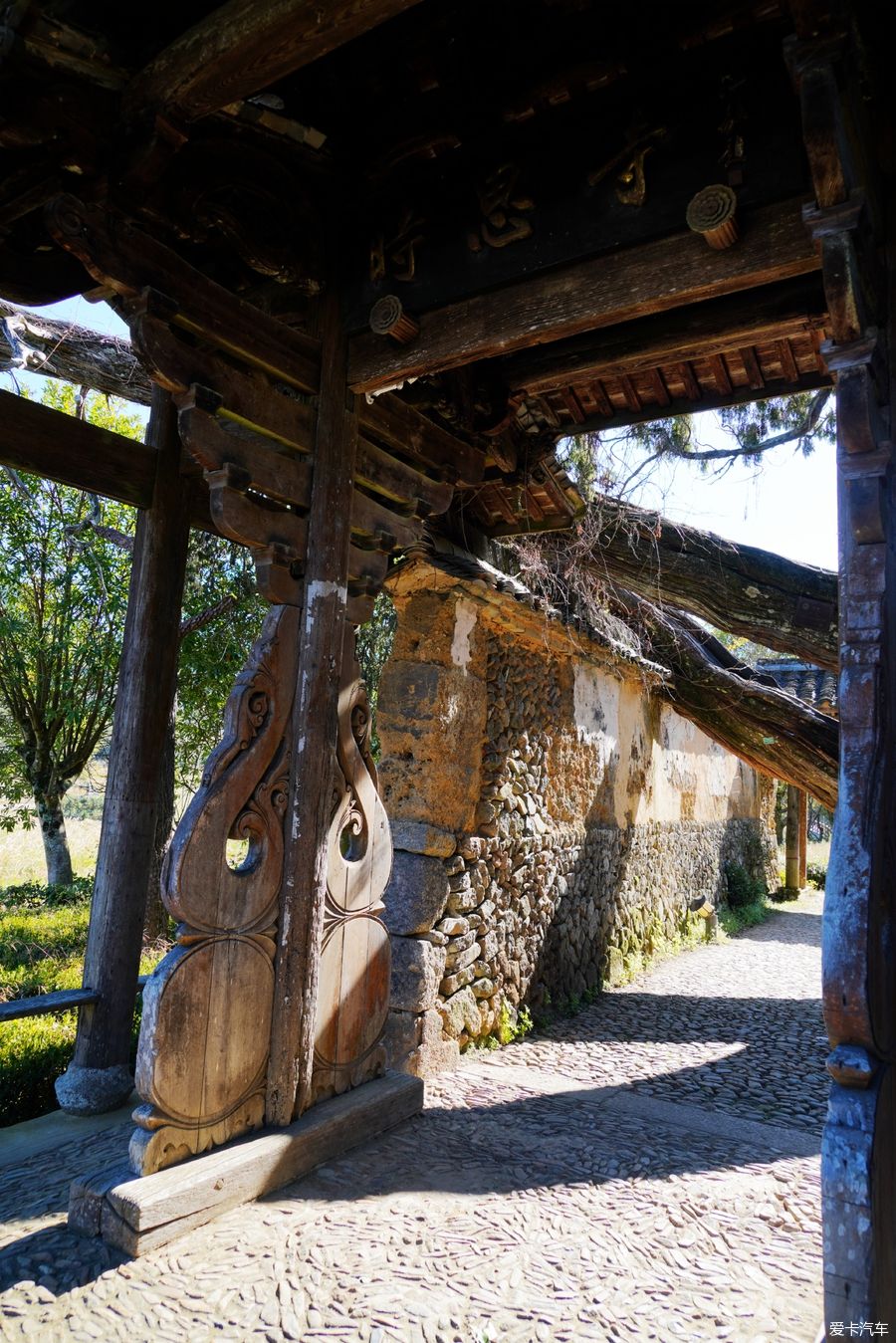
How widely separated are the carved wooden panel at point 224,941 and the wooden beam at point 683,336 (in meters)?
1.75

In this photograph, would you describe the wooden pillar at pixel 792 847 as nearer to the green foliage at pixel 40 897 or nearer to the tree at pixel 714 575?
the tree at pixel 714 575

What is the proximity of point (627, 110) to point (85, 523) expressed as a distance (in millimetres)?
6397

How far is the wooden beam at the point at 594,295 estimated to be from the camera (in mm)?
2518

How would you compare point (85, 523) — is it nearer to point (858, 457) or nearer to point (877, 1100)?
point (858, 457)

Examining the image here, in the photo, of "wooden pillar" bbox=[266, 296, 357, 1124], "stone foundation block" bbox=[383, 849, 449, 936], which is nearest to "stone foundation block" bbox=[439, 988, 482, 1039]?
"stone foundation block" bbox=[383, 849, 449, 936]

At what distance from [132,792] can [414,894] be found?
164 cm

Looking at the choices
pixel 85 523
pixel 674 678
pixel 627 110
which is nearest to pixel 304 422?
pixel 627 110

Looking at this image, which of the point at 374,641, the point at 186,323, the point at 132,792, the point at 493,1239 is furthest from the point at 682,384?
the point at 374,641

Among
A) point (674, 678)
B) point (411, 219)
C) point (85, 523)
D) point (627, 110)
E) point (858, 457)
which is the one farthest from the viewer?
point (674, 678)

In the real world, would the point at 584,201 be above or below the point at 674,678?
above

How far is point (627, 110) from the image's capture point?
279 cm

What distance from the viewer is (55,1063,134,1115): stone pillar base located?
3561 mm

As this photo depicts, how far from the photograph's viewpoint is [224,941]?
272 centimetres

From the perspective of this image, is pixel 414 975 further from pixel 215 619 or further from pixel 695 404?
pixel 215 619
